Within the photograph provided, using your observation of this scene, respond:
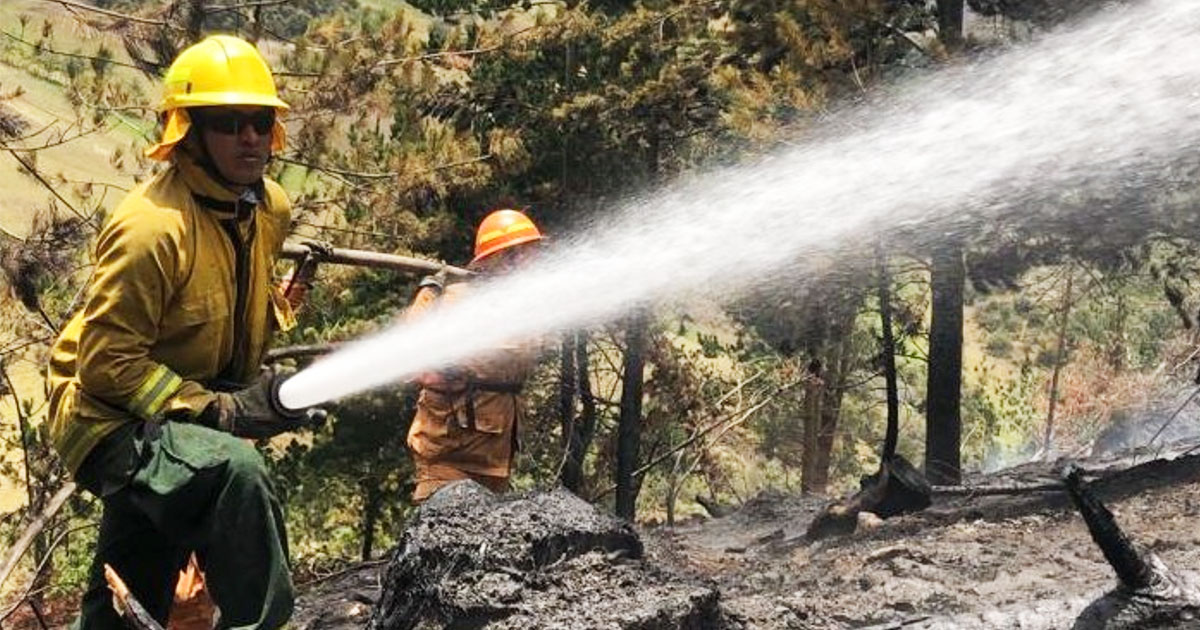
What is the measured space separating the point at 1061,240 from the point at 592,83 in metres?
4.96

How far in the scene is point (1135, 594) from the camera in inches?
136

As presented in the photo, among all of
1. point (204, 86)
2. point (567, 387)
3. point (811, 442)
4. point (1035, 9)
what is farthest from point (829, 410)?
point (204, 86)

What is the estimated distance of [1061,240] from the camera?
1140 centimetres

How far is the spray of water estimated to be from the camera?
6094 mm

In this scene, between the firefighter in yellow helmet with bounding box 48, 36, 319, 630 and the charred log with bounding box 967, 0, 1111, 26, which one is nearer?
the firefighter in yellow helmet with bounding box 48, 36, 319, 630

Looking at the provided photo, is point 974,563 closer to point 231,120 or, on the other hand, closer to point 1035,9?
point 231,120

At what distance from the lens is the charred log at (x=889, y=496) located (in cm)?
820

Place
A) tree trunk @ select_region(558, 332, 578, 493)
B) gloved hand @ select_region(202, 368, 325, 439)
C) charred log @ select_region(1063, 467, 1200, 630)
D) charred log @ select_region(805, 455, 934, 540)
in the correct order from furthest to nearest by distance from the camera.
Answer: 1. tree trunk @ select_region(558, 332, 578, 493)
2. charred log @ select_region(805, 455, 934, 540)
3. charred log @ select_region(1063, 467, 1200, 630)
4. gloved hand @ select_region(202, 368, 325, 439)

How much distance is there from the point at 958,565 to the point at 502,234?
2.81 metres

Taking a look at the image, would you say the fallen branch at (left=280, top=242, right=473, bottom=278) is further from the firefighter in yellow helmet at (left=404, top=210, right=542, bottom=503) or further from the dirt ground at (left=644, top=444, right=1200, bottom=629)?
the dirt ground at (left=644, top=444, right=1200, bottom=629)

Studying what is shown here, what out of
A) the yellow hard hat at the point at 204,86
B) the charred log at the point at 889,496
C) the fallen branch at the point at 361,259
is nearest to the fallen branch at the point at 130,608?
the yellow hard hat at the point at 204,86

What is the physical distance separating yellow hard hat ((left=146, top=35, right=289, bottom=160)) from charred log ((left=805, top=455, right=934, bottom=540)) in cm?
601

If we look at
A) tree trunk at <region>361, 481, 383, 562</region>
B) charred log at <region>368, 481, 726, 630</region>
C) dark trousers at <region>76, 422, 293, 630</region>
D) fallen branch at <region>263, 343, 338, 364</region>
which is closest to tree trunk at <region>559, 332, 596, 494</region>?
tree trunk at <region>361, 481, 383, 562</region>

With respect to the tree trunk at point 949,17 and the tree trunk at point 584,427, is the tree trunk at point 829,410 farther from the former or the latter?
the tree trunk at point 949,17
